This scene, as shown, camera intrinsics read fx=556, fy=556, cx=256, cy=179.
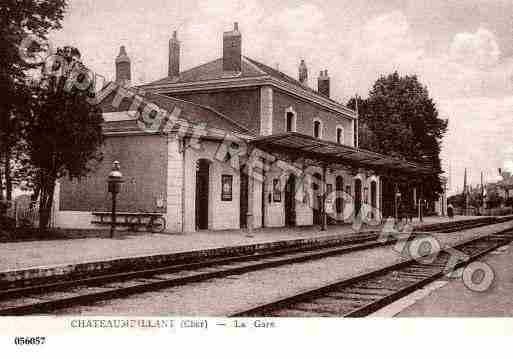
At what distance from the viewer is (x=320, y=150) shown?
66.0 ft

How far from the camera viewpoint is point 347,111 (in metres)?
30.5

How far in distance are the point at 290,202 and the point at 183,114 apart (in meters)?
6.99

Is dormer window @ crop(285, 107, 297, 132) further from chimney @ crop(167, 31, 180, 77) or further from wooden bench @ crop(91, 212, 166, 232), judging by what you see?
wooden bench @ crop(91, 212, 166, 232)

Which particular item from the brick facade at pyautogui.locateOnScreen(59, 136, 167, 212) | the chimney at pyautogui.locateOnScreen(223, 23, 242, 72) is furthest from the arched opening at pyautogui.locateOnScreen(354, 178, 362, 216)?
the brick facade at pyautogui.locateOnScreen(59, 136, 167, 212)

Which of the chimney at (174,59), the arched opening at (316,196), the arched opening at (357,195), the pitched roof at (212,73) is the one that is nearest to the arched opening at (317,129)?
the arched opening at (316,196)

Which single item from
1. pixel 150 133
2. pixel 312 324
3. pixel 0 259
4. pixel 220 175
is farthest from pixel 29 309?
pixel 220 175

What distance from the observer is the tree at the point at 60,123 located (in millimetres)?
14039

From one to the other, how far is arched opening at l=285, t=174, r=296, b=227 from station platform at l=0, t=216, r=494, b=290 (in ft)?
26.4

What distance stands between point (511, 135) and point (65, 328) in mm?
6812

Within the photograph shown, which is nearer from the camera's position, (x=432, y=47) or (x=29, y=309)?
(x=29, y=309)

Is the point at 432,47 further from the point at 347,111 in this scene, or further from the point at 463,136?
the point at 347,111

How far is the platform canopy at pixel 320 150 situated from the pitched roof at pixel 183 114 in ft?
5.40

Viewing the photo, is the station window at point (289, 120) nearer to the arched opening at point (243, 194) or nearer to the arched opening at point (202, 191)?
the arched opening at point (243, 194)

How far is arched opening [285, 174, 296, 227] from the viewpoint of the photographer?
24.3 m
